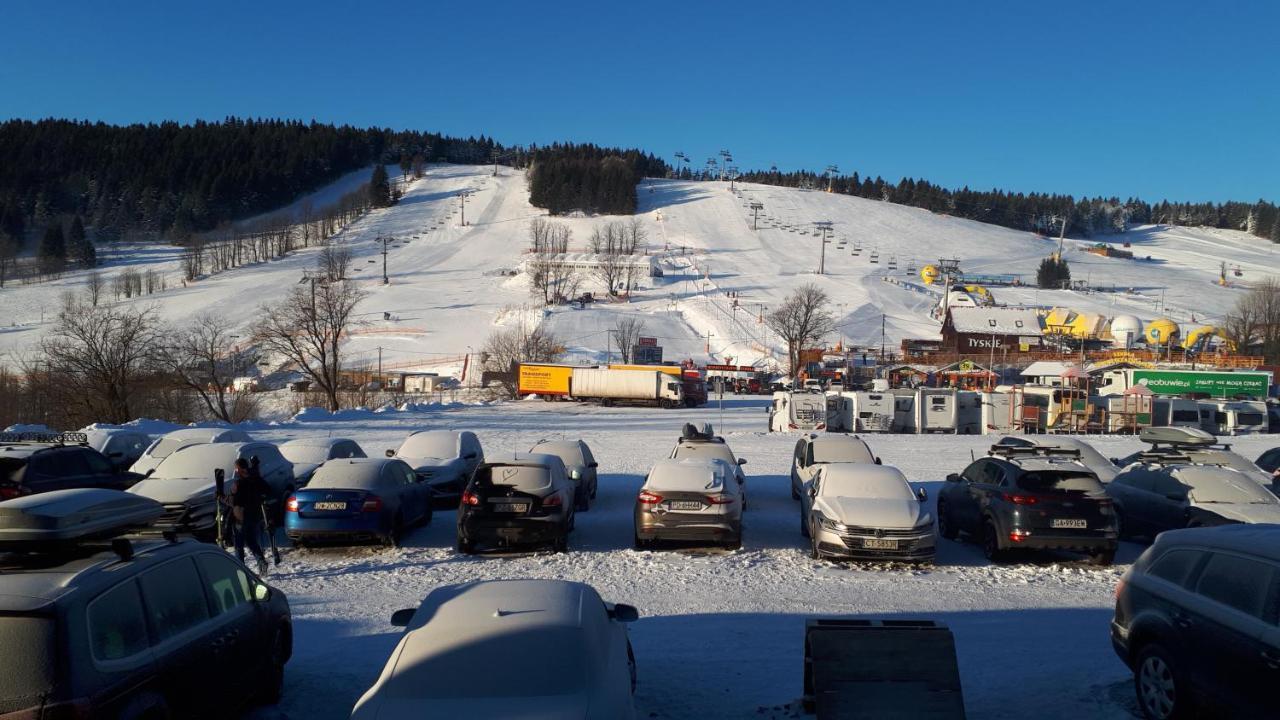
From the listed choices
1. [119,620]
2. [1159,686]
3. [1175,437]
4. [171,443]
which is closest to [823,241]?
[1175,437]

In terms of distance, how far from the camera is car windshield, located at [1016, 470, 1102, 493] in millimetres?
11672

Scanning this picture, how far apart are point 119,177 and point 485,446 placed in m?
179

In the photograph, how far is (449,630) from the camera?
428 centimetres

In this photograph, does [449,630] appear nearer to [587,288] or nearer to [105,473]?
[105,473]

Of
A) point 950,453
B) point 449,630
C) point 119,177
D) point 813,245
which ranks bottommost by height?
point 950,453

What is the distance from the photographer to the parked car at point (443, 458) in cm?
1652

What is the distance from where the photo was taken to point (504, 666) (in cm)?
403

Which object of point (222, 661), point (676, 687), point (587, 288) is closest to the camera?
point (222, 661)

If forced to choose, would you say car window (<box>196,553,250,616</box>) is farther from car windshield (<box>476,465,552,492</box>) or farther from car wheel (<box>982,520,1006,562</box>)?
car wheel (<box>982,520,1006,562</box>)

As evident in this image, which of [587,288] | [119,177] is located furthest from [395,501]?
[119,177]

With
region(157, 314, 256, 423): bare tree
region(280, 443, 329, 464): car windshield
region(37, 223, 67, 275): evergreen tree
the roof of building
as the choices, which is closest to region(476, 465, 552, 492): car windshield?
region(280, 443, 329, 464): car windshield

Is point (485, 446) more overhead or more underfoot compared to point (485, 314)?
more underfoot

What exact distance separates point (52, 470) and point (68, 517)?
475 inches

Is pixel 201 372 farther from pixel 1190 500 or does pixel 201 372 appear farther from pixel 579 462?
pixel 1190 500
